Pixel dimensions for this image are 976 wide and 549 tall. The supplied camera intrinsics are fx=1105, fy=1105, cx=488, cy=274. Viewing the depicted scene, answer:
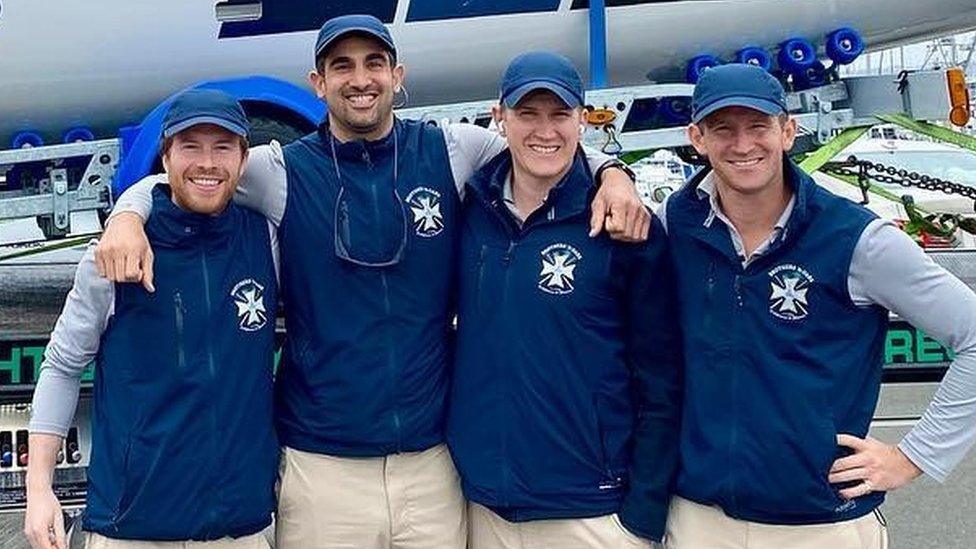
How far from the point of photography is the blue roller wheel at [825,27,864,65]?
6.15 metres

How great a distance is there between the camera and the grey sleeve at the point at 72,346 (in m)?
2.40

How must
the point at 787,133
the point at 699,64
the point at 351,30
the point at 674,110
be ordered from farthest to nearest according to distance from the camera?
the point at 699,64
the point at 674,110
the point at 351,30
the point at 787,133

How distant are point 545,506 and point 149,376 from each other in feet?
3.01

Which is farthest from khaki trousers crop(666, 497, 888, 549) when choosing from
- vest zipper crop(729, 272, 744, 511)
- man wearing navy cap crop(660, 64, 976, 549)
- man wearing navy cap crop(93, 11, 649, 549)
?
man wearing navy cap crop(93, 11, 649, 549)

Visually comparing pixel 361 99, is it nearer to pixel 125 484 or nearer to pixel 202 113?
pixel 202 113

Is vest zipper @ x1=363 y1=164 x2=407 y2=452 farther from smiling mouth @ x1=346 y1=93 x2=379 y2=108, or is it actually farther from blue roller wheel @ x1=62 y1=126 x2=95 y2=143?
blue roller wheel @ x1=62 y1=126 x2=95 y2=143

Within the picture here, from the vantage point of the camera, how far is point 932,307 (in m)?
2.25

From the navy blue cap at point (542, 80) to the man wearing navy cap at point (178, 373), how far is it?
622 mm

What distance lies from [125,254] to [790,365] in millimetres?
1404

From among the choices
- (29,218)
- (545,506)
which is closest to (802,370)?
(545,506)

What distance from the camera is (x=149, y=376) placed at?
2.39 metres

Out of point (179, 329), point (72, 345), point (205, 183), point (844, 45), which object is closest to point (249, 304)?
point (179, 329)

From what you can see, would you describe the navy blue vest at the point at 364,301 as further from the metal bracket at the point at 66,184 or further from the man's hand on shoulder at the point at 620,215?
the metal bracket at the point at 66,184

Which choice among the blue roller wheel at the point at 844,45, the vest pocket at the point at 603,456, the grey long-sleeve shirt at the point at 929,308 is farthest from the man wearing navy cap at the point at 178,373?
the blue roller wheel at the point at 844,45
